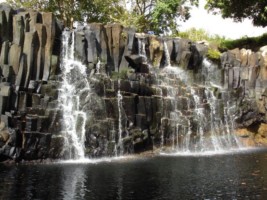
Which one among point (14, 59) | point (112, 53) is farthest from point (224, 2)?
point (14, 59)

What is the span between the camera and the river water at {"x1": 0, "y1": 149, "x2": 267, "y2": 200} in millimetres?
14477

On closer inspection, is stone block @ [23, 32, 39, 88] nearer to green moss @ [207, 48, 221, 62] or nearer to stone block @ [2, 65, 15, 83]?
stone block @ [2, 65, 15, 83]

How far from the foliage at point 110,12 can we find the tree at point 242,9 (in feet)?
15.7

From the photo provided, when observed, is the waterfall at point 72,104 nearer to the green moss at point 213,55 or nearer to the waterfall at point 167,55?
the waterfall at point 167,55

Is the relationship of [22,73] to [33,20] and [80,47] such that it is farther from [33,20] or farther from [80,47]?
[80,47]

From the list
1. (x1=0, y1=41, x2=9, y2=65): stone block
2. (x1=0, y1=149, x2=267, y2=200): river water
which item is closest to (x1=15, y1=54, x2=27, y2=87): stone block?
(x1=0, y1=41, x2=9, y2=65): stone block

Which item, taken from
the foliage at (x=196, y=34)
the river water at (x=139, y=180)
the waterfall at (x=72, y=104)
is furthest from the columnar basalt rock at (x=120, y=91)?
the foliage at (x=196, y=34)

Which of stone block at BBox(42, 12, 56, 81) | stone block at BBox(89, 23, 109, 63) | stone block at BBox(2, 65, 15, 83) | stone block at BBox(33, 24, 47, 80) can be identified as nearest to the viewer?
stone block at BBox(2, 65, 15, 83)

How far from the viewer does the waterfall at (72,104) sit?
84.3 ft

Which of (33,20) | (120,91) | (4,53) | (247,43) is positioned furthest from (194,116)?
(247,43)

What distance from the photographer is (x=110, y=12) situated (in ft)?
182

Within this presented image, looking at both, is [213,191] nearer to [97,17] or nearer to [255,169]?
[255,169]

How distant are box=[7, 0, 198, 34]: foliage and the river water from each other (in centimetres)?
3235

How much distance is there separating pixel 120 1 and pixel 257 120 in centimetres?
3095
